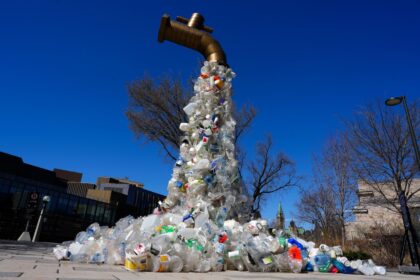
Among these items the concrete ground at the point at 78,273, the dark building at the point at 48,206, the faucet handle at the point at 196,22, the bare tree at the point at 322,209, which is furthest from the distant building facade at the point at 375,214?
the dark building at the point at 48,206

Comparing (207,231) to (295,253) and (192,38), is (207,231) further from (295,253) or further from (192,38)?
(192,38)

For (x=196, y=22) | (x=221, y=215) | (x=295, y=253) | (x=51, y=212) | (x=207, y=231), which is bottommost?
(x=295, y=253)

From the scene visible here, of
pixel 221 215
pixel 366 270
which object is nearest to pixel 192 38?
pixel 221 215

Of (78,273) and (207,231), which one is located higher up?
(207,231)

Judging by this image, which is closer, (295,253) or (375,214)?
(295,253)

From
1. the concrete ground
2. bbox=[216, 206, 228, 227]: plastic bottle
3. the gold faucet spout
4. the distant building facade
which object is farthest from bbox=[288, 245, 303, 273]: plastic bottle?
the distant building facade

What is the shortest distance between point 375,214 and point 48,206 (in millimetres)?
21979

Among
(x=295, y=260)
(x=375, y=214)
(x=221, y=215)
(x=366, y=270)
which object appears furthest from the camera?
(x=375, y=214)

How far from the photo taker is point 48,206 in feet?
64.6

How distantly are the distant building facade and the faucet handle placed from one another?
8616 mm

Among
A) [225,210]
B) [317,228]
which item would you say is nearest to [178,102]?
[225,210]

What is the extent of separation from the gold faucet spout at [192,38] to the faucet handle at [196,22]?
0.15 m

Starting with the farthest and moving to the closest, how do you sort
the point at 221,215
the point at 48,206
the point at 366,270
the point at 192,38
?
the point at 48,206
the point at 192,38
the point at 221,215
the point at 366,270

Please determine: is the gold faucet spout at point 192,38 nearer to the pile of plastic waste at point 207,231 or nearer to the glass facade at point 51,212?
the pile of plastic waste at point 207,231
